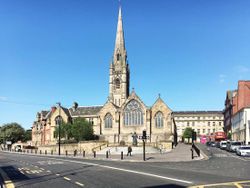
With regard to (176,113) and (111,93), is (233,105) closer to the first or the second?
(111,93)

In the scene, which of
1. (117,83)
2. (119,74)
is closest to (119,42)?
(119,74)

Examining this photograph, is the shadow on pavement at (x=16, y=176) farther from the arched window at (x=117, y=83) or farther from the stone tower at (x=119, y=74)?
the arched window at (x=117, y=83)

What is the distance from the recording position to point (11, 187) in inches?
690

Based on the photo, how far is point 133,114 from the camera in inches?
3770

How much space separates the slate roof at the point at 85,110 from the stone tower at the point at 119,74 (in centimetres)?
889

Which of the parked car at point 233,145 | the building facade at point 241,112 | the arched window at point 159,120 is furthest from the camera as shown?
the arched window at point 159,120

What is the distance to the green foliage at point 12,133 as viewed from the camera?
14012 cm

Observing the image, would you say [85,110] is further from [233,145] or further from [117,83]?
[233,145]

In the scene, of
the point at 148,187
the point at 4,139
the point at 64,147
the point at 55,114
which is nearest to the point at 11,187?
the point at 148,187

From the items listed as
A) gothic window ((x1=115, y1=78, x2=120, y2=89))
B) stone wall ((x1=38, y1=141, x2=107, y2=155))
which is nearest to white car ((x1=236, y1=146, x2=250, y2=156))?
stone wall ((x1=38, y1=141, x2=107, y2=155))

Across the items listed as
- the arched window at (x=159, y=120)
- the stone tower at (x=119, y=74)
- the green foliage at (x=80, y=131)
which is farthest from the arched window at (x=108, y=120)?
the stone tower at (x=119, y=74)

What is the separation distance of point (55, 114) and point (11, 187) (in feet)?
302

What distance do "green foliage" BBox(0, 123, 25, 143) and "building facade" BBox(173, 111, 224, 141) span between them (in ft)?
228

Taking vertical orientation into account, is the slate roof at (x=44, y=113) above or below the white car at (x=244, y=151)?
above
